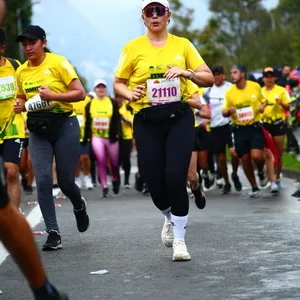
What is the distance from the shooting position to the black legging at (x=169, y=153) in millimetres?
8359

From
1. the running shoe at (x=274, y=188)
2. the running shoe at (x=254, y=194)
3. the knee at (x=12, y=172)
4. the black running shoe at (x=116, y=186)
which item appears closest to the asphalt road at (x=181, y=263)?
the knee at (x=12, y=172)

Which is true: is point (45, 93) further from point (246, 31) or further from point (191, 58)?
point (246, 31)

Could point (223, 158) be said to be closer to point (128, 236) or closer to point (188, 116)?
point (128, 236)

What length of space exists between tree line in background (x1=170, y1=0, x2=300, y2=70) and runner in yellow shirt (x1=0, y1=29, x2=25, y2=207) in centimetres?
5881

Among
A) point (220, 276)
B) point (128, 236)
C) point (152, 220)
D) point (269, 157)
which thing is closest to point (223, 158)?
point (269, 157)

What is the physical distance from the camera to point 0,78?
9883 millimetres

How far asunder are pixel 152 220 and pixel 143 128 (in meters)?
3.74

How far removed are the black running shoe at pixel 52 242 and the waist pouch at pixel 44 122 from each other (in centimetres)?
88

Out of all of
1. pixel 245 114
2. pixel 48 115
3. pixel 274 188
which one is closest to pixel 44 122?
pixel 48 115

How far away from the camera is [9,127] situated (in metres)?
9.55

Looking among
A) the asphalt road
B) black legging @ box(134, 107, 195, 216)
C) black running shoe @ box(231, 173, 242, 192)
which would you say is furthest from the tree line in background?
black legging @ box(134, 107, 195, 216)

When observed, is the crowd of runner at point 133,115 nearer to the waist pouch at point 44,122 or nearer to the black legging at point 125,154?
the waist pouch at point 44,122

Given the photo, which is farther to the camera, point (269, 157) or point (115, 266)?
point (269, 157)

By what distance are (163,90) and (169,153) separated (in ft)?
1.60
